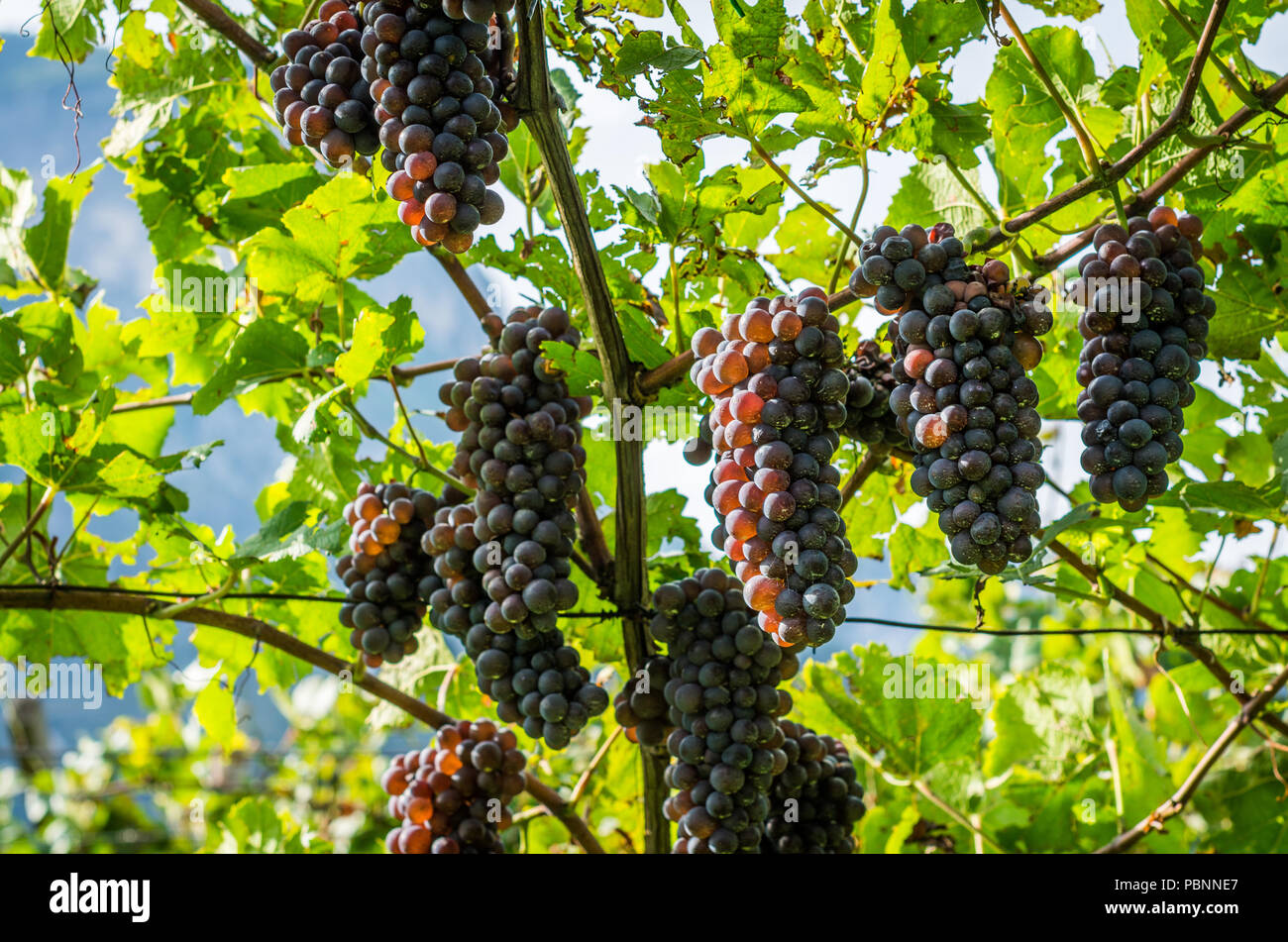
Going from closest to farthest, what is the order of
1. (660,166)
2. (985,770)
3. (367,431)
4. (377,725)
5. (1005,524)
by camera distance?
(1005,524) → (660,166) → (367,431) → (377,725) → (985,770)

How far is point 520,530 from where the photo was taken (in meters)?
1.35

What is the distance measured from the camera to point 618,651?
1796 mm

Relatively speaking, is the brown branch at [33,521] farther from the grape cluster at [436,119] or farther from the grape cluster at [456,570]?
the grape cluster at [436,119]

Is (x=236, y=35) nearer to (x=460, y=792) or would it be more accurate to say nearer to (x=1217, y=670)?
(x=460, y=792)

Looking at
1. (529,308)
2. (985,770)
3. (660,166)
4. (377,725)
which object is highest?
(660,166)

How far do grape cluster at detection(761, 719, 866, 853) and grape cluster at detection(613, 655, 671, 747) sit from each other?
0.18 meters

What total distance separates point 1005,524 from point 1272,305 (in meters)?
0.72

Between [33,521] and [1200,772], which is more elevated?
[33,521]

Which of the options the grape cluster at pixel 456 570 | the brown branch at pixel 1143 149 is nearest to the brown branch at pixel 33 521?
the grape cluster at pixel 456 570

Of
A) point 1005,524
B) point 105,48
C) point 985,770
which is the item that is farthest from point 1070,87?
point 105,48

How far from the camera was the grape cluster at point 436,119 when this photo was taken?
101 cm

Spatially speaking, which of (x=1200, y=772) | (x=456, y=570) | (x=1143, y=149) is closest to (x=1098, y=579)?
(x=1200, y=772)

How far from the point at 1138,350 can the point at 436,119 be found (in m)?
0.74
